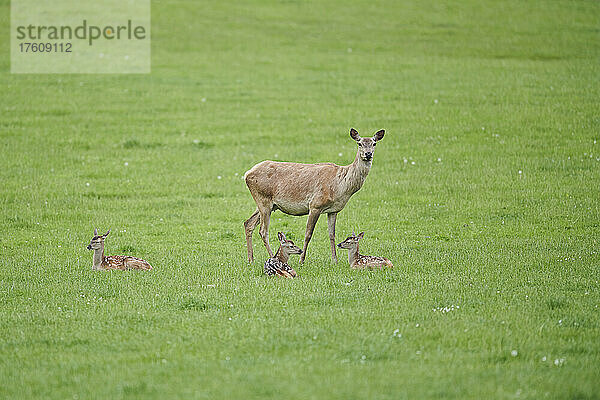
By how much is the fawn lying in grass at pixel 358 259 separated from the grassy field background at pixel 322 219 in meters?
0.31

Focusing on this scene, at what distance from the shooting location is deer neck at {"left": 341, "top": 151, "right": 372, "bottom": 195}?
1333 cm

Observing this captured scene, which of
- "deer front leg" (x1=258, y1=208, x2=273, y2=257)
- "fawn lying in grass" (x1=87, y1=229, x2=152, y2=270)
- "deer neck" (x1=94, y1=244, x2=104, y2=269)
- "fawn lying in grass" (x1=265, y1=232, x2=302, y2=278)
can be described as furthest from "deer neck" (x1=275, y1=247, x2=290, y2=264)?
"deer neck" (x1=94, y1=244, x2=104, y2=269)

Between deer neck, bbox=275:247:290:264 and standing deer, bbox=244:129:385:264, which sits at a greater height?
standing deer, bbox=244:129:385:264

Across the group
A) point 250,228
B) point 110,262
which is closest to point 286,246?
point 250,228

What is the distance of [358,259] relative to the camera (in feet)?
43.0

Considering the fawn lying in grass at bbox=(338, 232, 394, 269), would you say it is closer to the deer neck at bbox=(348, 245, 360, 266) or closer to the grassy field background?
the deer neck at bbox=(348, 245, 360, 266)

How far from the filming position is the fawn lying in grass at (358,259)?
13000 mm

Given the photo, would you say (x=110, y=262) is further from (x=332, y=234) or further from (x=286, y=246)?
(x=332, y=234)

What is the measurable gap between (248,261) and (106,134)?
12.8m

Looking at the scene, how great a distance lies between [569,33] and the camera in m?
37.2

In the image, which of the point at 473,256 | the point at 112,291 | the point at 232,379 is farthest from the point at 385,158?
the point at 232,379

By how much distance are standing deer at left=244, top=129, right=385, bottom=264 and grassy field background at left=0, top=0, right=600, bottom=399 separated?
34.8 inches

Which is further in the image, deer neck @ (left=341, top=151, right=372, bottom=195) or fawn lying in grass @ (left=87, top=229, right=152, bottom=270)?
deer neck @ (left=341, top=151, right=372, bottom=195)

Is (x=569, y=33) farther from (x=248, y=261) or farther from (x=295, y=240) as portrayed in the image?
(x=248, y=261)
